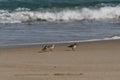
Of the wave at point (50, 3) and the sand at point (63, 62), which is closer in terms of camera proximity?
the sand at point (63, 62)

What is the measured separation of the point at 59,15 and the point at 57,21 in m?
1.81

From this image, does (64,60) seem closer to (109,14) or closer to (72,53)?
(72,53)

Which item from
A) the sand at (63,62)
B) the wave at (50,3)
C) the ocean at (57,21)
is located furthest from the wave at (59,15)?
the sand at (63,62)

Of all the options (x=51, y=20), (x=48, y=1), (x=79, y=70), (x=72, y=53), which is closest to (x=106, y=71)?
(x=79, y=70)

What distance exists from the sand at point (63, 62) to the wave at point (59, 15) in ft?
26.2

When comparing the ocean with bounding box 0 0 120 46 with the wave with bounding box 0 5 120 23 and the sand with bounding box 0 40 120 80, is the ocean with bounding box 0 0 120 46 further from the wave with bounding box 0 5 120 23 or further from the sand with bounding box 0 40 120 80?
the sand with bounding box 0 40 120 80

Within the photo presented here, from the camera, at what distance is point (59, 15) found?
2231 centimetres

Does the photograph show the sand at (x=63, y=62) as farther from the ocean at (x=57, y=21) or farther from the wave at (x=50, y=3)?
the wave at (x=50, y=3)

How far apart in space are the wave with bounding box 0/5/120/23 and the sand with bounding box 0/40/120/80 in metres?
7.97

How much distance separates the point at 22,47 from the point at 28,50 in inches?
17.3

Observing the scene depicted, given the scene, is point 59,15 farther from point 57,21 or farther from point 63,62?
point 63,62

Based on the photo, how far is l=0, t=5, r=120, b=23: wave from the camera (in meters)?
21.1

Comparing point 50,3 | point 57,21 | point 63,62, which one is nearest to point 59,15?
point 57,21

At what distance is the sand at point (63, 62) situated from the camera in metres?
8.67
